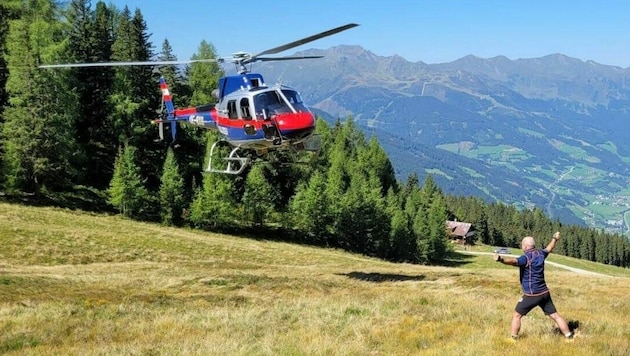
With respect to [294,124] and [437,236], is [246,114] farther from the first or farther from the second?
[437,236]

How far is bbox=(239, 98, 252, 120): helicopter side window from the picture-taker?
906 inches

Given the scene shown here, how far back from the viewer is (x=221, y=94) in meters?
25.3

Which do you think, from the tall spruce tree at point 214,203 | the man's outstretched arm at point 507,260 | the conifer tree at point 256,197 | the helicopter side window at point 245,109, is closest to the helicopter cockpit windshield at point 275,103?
the helicopter side window at point 245,109

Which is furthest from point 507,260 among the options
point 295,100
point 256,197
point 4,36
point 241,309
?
point 4,36

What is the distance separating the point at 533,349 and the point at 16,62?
4750cm

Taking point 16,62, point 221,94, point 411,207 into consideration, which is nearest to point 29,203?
point 16,62

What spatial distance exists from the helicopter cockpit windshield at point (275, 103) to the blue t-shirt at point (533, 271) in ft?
43.4

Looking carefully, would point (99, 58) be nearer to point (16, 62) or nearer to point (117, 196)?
point (16, 62)

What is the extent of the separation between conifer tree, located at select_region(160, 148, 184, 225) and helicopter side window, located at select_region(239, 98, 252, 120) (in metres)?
31.8

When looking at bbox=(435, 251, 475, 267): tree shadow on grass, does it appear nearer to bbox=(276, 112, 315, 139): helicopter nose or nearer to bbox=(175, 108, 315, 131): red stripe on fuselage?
bbox=(175, 108, 315, 131): red stripe on fuselage

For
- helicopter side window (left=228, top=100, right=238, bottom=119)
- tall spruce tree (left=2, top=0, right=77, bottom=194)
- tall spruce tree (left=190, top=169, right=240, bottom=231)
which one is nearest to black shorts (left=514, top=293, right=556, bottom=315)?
helicopter side window (left=228, top=100, right=238, bottom=119)

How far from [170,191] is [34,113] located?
14041mm

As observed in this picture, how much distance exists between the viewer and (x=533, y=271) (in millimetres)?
11109

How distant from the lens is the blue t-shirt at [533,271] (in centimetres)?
1109
